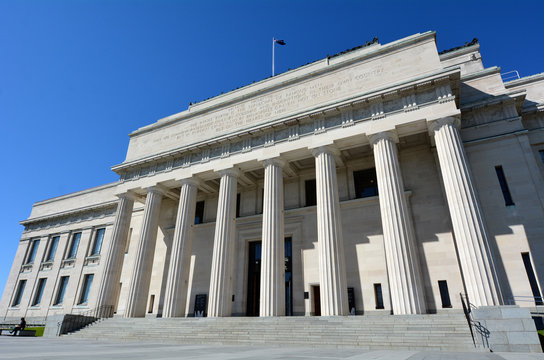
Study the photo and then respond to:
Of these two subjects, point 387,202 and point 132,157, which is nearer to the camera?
Answer: point 387,202

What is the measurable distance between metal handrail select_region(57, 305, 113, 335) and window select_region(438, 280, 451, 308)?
2259 centimetres

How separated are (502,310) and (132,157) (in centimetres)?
2949

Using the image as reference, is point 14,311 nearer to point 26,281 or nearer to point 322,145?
point 26,281

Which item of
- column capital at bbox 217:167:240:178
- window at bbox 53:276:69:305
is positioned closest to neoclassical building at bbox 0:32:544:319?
column capital at bbox 217:167:240:178

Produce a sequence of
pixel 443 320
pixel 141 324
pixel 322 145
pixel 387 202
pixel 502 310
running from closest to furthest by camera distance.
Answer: pixel 502 310
pixel 443 320
pixel 387 202
pixel 141 324
pixel 322 145

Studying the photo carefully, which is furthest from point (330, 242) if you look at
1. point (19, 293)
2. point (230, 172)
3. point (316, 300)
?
point (19, 293)

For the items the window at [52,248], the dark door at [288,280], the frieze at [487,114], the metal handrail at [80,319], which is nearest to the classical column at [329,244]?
the dark door at [288,280]

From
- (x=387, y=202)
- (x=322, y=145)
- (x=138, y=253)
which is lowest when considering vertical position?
(x=138, y=253)

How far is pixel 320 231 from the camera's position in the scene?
60.2 ft

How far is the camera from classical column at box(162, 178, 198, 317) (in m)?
21.1

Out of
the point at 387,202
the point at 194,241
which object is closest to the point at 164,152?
the point at 194,241

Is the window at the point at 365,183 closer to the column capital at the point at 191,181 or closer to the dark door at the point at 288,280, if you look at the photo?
the dark door at the point at 288,280

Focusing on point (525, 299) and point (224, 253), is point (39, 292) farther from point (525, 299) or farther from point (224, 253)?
point (525, 299)

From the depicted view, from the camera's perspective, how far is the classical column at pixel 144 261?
882 inches
